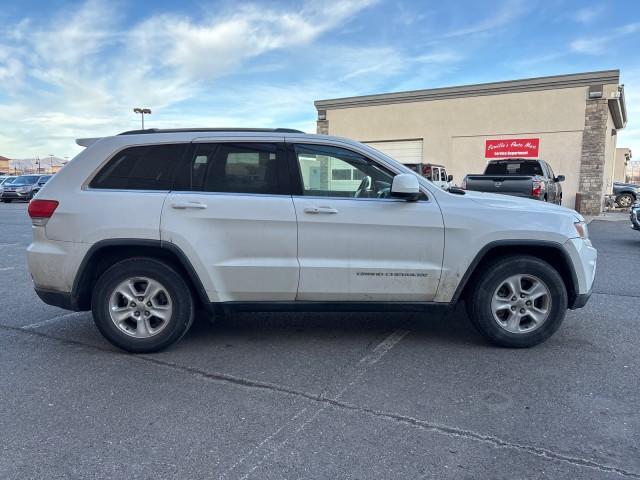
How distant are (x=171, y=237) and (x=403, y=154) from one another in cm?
1997

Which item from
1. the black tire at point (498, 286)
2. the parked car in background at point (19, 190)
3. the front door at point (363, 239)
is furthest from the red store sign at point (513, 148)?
the parked car in background at point (19, 190)

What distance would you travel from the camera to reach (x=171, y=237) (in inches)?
156

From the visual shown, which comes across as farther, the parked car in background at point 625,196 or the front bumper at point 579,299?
the parked car in background at point 625,196

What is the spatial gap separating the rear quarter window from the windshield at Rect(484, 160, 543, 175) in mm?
11727

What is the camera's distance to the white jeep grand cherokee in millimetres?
3998

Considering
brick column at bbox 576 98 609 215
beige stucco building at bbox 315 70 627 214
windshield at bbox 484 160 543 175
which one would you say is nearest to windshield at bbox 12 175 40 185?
beige stucco building at bbox 315 70 627 214

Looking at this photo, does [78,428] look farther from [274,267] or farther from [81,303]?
[274,267]

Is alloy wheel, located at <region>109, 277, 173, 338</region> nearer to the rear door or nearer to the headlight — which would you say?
the rear door

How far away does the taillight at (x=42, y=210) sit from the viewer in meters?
4.07

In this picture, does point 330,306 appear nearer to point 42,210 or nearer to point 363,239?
point 363,239

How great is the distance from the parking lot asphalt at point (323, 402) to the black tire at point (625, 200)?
21.9 meters

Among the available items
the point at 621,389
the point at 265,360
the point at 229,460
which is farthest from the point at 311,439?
the point at 621,389

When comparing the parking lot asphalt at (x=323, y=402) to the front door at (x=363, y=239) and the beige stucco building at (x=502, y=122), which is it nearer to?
the front door at (x=363, y=239)

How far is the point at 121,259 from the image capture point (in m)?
4.20
